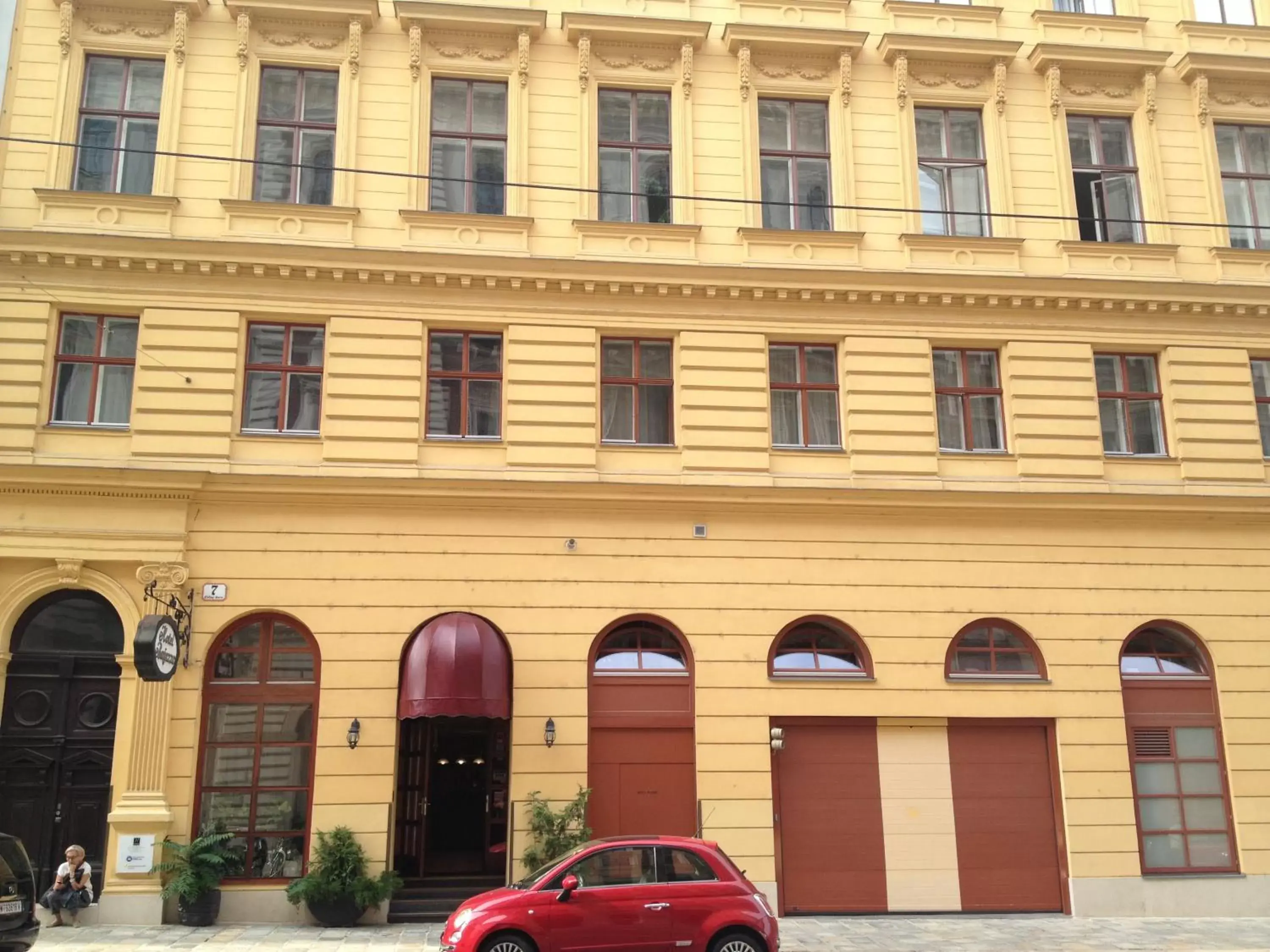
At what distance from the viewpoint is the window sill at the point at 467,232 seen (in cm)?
1780

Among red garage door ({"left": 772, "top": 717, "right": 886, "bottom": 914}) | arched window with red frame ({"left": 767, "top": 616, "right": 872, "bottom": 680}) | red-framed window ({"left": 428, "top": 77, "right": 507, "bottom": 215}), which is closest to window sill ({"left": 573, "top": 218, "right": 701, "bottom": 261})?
red-framed window ({"left": 428, "top": 77, "right": 507, "bottom": 215})

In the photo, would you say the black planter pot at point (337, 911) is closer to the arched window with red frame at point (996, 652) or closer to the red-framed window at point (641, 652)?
the red-framed window at point (641, 652)

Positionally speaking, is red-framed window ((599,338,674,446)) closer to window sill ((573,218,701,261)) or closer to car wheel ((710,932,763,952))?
window sill ((573,218,701,261))

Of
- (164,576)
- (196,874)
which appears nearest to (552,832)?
(196,874)

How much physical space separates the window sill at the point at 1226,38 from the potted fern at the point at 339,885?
2123 centimetres

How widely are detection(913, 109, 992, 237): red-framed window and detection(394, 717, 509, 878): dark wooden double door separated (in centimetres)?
1226

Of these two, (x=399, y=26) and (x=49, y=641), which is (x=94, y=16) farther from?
(x=49, y=641)

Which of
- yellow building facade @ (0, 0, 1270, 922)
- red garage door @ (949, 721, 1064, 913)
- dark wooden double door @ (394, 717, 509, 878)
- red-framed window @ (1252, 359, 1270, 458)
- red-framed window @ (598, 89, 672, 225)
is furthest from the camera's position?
red-framed window @ (1252, 359, 1270, 458)

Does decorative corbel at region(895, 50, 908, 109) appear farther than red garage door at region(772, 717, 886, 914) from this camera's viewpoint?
Yes

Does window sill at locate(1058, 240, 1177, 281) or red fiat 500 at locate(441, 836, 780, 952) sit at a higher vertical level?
window sill at locate(1058, 240, 1177, 281)

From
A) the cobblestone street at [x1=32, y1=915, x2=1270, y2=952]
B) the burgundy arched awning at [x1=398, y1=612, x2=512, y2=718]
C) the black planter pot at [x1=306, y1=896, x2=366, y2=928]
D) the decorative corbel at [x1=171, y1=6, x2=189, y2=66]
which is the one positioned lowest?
the cobblestone street at [x1=32, y1=915, x2=1270, y2=952]

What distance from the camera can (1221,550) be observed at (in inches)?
721

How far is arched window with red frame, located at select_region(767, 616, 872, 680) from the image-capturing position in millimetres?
17172

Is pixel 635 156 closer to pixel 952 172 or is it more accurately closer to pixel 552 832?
pixel 952 172
